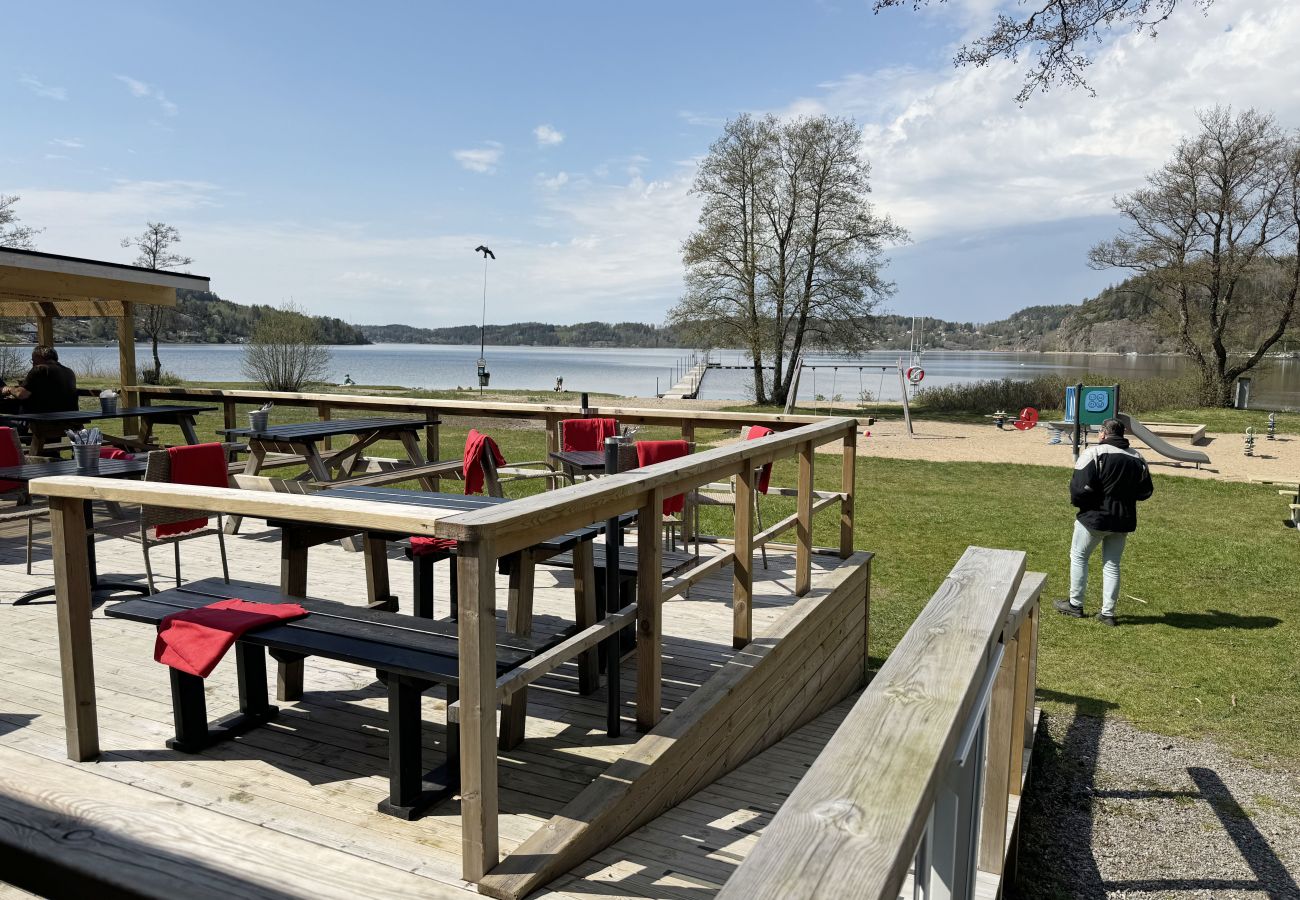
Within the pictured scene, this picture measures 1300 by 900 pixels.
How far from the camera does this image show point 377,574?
156 inches

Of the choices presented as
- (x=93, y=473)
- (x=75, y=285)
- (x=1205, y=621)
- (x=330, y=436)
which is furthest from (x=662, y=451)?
(x=75, y=285)

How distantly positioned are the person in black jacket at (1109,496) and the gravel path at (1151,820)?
1799 millimetres

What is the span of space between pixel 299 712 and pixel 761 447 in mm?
2136

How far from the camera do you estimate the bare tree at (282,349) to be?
29.2 m

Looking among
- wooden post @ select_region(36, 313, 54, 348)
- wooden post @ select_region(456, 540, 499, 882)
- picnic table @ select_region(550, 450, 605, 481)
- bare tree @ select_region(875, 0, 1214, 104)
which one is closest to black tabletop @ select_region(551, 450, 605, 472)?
picnic table @ select_region(550, 450, 605, 481)

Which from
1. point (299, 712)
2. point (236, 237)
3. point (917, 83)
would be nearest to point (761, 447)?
point (299, 712)

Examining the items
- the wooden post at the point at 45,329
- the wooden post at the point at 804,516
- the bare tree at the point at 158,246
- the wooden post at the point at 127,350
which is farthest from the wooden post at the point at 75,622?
the bare tree at the point at 158,246

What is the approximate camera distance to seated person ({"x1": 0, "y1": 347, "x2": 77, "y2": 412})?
7.41 meters

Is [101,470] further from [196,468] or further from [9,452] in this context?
[9,452]

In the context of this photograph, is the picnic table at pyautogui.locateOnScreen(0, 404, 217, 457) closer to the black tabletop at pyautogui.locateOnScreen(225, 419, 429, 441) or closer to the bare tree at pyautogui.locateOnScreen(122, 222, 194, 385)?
the black tabletop at pyautogui.locateOnScreen(225, 419, 429, 441)

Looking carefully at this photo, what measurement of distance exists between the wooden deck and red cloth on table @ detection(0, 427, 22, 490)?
4.78ft

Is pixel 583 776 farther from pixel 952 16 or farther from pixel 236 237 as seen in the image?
pixel 236 237

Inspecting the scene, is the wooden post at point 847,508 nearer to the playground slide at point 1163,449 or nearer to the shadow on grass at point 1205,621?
the shadow on grass at point 1205,621

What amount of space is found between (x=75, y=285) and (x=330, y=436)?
4.82 meters
